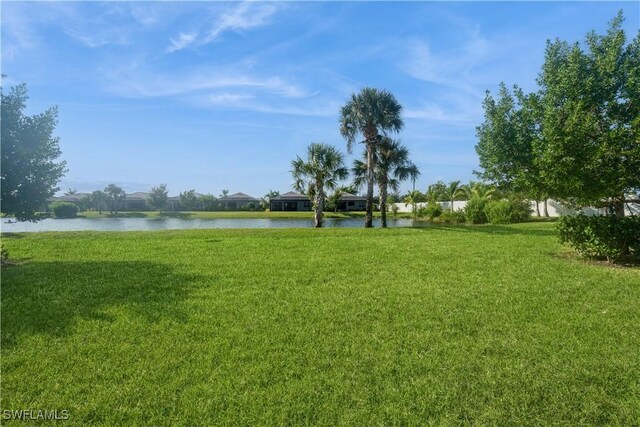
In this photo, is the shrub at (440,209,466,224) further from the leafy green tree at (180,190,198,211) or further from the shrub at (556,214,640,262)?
the leafy green tree at (180,190,198,211)

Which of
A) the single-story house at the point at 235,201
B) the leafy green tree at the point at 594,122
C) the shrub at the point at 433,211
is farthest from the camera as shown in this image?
the single-story house at the point at 235,201

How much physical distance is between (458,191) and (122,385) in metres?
46.3

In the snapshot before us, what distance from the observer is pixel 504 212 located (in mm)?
27578

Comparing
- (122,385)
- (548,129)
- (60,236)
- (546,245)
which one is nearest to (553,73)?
(548,129)

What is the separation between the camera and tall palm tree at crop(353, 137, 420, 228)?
22.6m

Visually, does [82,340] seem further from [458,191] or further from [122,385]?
[458,191]

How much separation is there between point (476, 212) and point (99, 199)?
48.2 meters

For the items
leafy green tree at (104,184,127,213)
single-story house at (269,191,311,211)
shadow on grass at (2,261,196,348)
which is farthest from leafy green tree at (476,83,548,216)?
leafy green tree at (104,184,127,213)

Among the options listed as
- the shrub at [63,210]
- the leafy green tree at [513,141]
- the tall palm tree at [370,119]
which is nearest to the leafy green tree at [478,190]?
the tall palm tree at [370,119]

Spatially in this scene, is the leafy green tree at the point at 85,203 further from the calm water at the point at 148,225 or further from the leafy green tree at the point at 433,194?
the leafy green tree at the point at 433,194

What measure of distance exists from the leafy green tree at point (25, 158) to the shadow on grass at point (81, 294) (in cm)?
152

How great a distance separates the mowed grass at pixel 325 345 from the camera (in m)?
2.93

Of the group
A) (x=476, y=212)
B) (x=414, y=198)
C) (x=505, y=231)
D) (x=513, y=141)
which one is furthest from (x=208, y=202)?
(x=513, y=141)

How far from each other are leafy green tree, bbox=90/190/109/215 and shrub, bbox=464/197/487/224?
46874 mm
